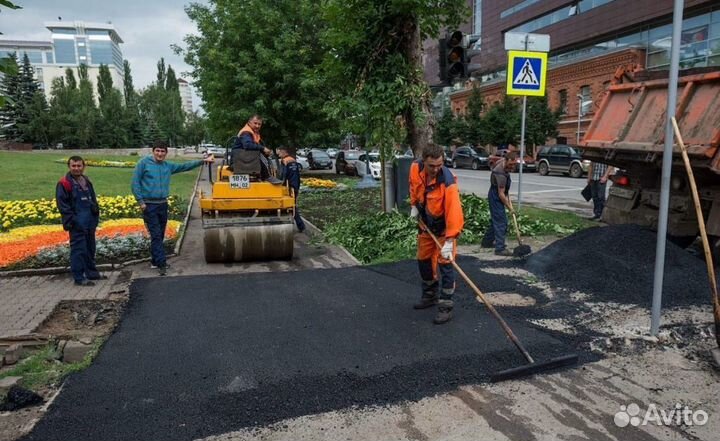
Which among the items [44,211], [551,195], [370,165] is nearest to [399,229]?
[44,211]

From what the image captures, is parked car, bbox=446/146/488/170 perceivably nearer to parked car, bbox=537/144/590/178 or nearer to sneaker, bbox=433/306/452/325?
parked car, bbox=537/144/590/178

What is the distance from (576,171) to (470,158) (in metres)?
9.36

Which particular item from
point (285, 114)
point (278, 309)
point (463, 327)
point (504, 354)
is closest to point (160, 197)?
point (278, 309)

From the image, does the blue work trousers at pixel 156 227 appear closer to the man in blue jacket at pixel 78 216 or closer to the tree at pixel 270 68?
the man in blue jacket at pixel 78 216

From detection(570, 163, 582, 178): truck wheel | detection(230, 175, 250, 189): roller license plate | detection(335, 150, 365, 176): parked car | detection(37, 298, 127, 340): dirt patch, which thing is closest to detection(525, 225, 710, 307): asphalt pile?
detection(230, 175, 250, 189): roller license plate

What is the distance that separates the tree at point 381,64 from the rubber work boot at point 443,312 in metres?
5.19

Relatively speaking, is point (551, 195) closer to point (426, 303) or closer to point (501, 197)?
point (501, 197)

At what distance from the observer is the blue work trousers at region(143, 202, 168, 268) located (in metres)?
7.67

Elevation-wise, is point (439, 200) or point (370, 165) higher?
point (439, 200)

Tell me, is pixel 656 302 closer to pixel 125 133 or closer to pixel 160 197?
pixel 160 197

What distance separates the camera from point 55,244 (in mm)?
8953

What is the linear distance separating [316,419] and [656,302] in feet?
10.6

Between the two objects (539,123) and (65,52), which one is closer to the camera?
(539,123)

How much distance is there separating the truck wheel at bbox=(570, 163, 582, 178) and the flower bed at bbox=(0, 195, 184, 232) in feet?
65.5
